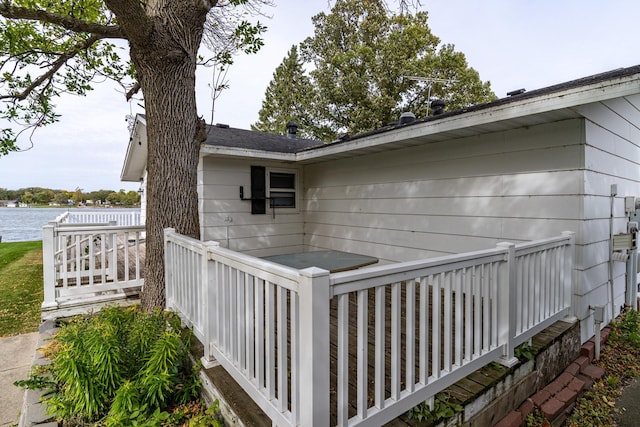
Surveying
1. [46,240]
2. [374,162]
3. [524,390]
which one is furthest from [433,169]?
[46,240]

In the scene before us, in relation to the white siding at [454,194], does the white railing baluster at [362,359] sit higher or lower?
lower

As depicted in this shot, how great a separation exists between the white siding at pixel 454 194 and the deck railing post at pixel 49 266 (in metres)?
4.27

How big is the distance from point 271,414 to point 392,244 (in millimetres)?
3836

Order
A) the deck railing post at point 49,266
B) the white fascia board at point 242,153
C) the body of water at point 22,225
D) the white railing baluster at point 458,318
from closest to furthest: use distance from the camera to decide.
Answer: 1. the white railing baluster at point 458,318
2. the deck railing post at point 49,266
3. the white fascia board at point 242,153
4. the body of water at point 22,225

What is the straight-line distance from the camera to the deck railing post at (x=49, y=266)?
3.71 m

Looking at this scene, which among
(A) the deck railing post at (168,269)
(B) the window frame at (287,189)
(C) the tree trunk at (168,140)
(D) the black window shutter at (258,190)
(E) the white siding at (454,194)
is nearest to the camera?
(E) the white siding at (454,194)

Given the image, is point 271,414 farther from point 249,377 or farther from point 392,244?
point 392,244

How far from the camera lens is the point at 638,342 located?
371 cm

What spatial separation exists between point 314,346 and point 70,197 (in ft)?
58.6

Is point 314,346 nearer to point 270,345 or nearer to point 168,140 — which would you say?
point 270,345

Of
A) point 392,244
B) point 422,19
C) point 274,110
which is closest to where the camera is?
point 392,244

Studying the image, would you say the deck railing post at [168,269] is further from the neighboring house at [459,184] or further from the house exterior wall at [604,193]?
the house exterior wall at [604,193]

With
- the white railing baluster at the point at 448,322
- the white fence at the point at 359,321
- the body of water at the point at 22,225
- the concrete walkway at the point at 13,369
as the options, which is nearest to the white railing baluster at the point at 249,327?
the white fence at the point at 359,321

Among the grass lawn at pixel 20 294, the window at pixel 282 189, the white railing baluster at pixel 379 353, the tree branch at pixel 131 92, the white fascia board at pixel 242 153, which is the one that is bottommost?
the grass lawn at pixel 20 294
